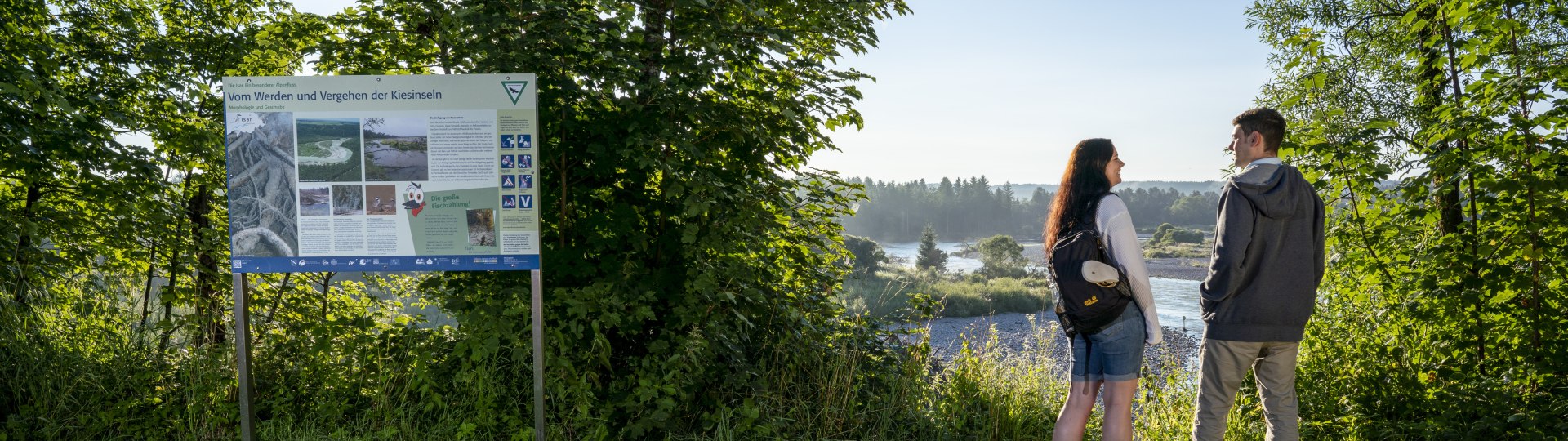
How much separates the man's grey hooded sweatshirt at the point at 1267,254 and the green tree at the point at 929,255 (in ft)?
139

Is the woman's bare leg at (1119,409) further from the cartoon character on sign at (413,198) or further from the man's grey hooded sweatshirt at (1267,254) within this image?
the cartoon character on sign at (413,198)

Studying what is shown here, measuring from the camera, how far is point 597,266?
3744mm

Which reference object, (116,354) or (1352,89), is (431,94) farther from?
(1352,89)

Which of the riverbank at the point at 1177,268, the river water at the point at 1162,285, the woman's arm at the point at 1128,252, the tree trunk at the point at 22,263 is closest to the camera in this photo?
the woman's arm at the point at 1128,252

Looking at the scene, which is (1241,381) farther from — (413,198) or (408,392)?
(408,392)

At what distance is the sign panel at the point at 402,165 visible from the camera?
3.06m

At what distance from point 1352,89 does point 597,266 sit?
7.90 meters

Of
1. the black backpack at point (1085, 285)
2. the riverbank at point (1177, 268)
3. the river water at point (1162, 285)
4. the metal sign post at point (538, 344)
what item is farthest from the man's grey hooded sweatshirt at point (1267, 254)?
the riverbank at point (1177, 268)

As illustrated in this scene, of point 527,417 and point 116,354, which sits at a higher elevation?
point 116,354

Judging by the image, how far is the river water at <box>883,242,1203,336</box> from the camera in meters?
26.8

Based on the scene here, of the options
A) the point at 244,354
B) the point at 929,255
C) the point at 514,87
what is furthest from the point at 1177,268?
the point at 244,354

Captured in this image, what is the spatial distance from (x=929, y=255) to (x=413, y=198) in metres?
45.8

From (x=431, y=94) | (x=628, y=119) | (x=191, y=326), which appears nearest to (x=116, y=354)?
(x=191, y=326)

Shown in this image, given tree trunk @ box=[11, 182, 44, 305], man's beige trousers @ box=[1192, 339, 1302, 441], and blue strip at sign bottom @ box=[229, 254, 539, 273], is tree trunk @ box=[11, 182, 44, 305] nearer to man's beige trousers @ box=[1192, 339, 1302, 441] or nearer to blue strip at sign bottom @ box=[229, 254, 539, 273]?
blue strip at sign bottom @ box=[229, 254, 539, 273]
